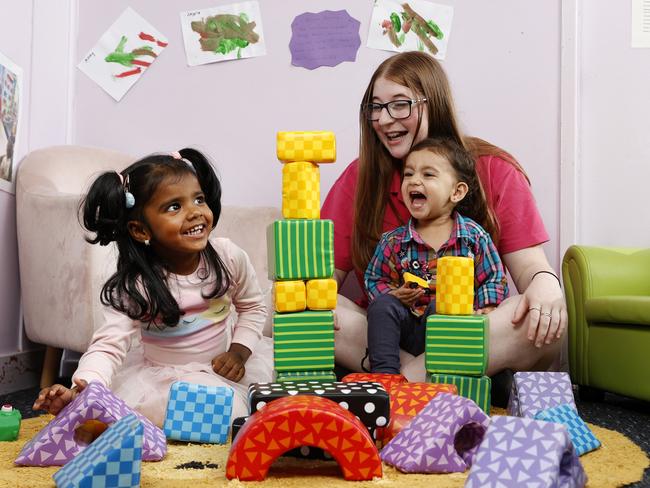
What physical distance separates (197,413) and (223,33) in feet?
5.22

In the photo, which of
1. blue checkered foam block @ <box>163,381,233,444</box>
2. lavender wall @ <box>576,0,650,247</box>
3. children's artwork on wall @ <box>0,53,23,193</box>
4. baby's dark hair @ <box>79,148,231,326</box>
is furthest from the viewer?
lavender wall @ <box>576,0,650,247</box>

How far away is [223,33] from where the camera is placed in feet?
8.60

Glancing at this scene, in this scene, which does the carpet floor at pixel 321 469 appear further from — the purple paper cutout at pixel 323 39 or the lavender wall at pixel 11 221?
the purple paper cutout at pixel 323 39

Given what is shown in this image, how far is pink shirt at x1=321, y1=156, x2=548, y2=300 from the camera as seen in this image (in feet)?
6.68

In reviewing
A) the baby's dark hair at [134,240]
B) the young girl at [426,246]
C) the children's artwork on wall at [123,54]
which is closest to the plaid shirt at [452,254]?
the young girl at [426,246]

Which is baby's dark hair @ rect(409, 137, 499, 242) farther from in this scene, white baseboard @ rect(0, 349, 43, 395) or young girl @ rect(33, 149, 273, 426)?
white baseboard @ rect(0, 349, 43, 395)

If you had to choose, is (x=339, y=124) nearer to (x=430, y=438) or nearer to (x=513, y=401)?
(x=513, y=401)

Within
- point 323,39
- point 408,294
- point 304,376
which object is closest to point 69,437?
point 304,376

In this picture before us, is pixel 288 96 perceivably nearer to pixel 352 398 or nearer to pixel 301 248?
pixel 301 248

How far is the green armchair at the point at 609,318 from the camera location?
1.94m

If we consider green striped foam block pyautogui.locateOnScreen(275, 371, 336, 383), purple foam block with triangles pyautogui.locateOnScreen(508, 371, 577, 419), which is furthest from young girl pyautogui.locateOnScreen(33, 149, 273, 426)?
purple foam block with triangles pyautogui.locateOnScreen(508, 371, 577, 419)

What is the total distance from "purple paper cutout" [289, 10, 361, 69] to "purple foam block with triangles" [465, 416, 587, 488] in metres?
1.80

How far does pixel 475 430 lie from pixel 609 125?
1.59 m

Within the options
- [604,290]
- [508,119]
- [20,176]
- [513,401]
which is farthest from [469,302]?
[20,176]
